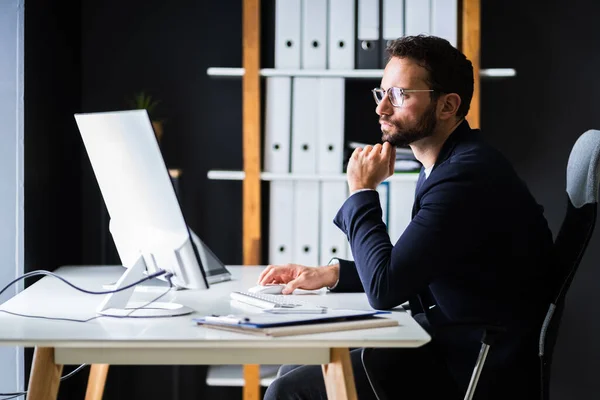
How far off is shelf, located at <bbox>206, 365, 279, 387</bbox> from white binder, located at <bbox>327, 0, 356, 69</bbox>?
46.2 inches

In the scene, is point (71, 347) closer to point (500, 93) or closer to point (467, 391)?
point (467, 391)

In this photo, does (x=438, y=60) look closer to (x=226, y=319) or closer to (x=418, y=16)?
(x=226, y=319)

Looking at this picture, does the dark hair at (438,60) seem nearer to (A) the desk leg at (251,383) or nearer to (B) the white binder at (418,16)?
(B) the white binder at (418,16)

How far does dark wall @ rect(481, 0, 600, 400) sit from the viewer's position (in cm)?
351

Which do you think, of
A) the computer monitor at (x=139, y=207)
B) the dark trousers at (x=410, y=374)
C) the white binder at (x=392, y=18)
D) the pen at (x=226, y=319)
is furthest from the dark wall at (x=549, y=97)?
the pen at (x=226, y=319)

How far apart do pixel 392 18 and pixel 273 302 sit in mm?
1573

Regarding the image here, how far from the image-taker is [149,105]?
Answer: 11.3ft

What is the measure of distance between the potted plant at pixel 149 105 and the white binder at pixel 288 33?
21.1 inches

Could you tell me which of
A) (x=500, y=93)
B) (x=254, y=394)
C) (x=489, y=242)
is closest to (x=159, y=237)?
(x=489, y=242)

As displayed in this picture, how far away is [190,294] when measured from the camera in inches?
84.1

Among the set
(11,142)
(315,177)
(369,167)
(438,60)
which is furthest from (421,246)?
(11,142)

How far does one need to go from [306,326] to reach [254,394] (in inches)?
64.8

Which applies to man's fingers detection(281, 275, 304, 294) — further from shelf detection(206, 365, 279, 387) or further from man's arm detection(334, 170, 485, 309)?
shelf detection(206, 365, 279, 387)

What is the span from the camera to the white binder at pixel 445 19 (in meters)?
3.12
